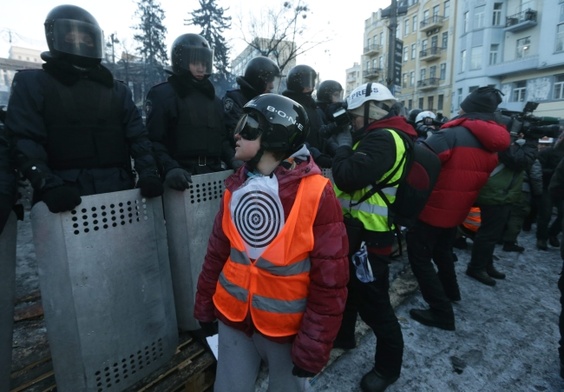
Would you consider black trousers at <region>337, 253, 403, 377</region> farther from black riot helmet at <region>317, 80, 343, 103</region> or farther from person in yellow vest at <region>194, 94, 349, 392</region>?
black riot helmet at <region>317, 80, 343, 103</region>

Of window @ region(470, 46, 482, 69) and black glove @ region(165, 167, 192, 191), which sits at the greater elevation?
window @ region(470, 46, 482, 69)

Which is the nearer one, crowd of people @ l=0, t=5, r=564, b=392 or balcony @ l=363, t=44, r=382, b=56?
crowd of people @ l=0, t=5, r=564, b=392

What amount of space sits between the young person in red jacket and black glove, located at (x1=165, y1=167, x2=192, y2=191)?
84.3 inches

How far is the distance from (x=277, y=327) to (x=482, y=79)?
35.7 m

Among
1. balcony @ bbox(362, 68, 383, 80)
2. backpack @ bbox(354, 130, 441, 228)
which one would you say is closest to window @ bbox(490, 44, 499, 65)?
balcony @ bbox(362, 68, 383, 80)

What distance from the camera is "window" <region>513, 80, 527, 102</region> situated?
2741 cm

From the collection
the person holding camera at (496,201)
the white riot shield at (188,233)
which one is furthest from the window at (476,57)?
the white riot shield at (188,233)

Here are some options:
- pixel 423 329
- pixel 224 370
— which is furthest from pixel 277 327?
pixel 423 329

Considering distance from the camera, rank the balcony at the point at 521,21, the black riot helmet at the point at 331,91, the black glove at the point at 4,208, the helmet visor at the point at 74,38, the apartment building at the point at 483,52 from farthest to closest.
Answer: the balcony at the point at 521,21
the apartment building at the point at 483,52
the black riot helmet at the point at 331,91
the helmet visor at the point at 74,38
the black glove at the point at 4,208

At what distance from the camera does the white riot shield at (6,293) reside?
6.21ft

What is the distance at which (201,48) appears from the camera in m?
3.00

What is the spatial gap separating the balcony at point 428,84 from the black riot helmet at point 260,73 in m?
39.6

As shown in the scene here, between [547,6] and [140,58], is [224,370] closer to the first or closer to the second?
[547,6]

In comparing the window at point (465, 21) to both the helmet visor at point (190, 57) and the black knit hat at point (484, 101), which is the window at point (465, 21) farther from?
the helmet visor at point (190, 57)
